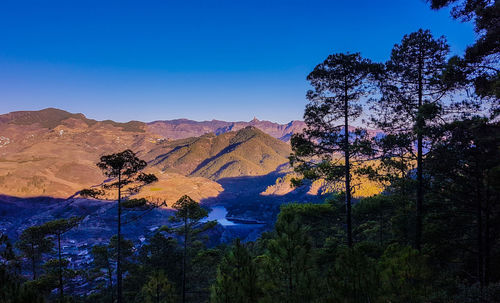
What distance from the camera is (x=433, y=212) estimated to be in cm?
1270

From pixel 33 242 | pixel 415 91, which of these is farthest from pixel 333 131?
pixel 33 242

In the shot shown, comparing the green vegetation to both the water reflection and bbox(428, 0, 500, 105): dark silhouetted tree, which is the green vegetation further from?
the water reflection

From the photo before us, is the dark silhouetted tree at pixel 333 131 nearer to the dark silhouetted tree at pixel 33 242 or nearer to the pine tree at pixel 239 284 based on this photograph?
the pine tree at pixel 239 284

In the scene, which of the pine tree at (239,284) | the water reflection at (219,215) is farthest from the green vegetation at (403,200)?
the water reflection at (219,215)

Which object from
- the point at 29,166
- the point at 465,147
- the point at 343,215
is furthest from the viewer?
the point at 29,166

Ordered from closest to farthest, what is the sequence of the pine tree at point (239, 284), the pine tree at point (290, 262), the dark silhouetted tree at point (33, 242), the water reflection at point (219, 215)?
the pine tree at point (239, 284)
the pine tree at point (290, 262)
the dark silhouetted tree at point (33, 242)
the water reflection at point (219, 215)

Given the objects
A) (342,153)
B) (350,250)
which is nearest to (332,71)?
(342,153)

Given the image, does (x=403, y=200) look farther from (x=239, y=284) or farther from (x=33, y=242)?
(x=33, y=242)

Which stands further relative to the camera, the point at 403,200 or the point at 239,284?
the point at 403,200

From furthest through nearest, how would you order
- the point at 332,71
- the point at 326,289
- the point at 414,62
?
the point at 332,71, the point at 414,62, the point at 326,289

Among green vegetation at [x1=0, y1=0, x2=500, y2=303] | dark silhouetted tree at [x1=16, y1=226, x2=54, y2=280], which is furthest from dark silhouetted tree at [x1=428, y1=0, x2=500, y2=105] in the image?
dark silhouetted tree at [x1=16, y1=226, x2=54, y2=280]

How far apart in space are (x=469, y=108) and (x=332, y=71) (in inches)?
219

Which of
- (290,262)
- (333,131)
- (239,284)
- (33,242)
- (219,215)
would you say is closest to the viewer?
(239,284)

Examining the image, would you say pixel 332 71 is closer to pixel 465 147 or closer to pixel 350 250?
pixel 465 147
